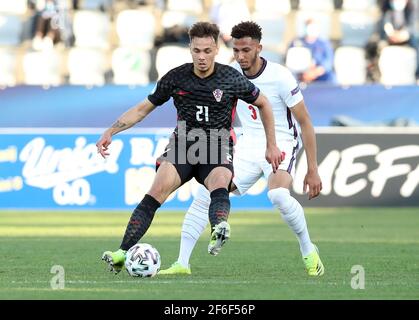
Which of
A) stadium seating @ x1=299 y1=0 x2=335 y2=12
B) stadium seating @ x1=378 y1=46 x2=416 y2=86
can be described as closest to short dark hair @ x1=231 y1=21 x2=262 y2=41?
stadium seating @ x1=378 y1=46 x2=416 y2=86

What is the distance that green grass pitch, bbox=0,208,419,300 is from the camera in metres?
8.12

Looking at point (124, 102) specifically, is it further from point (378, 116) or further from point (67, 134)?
point (378, 116)

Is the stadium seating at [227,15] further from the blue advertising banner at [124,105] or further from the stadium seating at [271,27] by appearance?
the blue advertising banner at [124,105]

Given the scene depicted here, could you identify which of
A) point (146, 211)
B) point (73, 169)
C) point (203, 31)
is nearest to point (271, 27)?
point (73, 169)

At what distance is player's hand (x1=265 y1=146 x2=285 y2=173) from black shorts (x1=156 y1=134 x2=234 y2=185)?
371 millimetres

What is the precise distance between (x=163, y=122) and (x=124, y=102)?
0.63 m

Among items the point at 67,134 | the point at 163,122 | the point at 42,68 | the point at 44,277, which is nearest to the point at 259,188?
the point at 163,122

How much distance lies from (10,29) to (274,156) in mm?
12358

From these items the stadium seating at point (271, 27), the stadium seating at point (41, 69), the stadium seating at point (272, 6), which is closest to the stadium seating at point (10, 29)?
the stadium seating at point (41, 69)

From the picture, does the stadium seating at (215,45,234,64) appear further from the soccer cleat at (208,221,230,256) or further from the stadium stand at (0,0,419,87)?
the soccer cleat at (208,221,230,256)

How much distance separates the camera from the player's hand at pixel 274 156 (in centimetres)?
903

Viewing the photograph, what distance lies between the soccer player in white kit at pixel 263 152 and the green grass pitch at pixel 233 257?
0.28m

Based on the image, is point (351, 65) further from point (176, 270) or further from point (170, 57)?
point (176, 270)

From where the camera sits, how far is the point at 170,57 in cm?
1967
